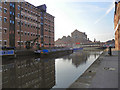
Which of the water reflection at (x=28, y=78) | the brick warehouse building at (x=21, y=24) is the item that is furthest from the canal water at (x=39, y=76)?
the brick warehouse building at (x=21, y=24)

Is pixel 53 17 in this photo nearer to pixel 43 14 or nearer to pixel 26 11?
pixel 43 14

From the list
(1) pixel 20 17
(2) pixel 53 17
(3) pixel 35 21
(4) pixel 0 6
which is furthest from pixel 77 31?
(4) pixel 0 6

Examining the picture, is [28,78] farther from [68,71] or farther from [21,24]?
[21,24]

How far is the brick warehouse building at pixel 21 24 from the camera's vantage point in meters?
26.3

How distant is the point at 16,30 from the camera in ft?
96.6

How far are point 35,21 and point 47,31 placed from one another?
8.98m

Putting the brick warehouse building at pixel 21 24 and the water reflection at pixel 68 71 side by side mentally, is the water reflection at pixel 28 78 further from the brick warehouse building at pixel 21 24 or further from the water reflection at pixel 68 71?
the brick warehouse building at pixel 21 24

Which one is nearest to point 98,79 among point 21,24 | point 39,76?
point 39,76

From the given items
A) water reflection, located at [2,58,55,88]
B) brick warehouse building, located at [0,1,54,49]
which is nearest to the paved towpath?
water reflection, located at [2,58,55,88]

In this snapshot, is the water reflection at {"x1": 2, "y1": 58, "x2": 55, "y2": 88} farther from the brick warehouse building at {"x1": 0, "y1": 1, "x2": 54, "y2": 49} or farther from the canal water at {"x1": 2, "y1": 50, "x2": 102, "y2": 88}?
the brick warehouse building at {"x1": 0, "y1": 1, "x2": 54, "y2": 49}

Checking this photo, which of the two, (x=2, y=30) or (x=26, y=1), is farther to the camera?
(x=26, y=1)

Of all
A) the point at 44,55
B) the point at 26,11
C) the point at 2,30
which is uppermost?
the point at 26,11

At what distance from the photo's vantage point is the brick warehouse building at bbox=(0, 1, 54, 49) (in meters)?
26.3

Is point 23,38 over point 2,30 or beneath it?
beneath
